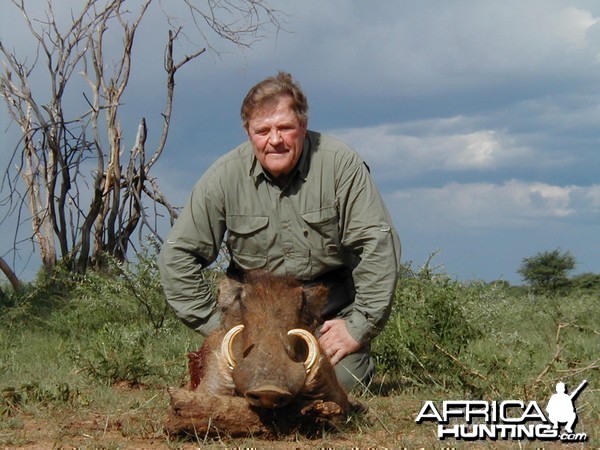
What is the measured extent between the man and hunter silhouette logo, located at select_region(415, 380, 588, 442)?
0.60m

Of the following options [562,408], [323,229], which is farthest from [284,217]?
[562,408]

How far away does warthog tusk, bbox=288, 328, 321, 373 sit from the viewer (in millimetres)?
3871

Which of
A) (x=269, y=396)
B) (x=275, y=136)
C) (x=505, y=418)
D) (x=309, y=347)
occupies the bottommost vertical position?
(x=505, y=418)

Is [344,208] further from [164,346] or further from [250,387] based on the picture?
[164,346]

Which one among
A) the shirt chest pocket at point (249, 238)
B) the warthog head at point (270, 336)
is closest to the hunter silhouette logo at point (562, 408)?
the warthog head at point (270, 336)

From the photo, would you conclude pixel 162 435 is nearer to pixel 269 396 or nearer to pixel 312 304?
pixel 269 396

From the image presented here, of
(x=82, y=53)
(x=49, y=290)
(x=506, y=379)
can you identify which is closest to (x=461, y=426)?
(x=506, y=379)

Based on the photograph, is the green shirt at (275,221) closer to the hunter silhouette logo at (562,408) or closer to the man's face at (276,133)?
the man's face at (276,133)

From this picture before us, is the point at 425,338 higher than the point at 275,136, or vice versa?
the point at 275,136

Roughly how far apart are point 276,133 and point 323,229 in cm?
64

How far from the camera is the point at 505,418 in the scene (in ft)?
14.2

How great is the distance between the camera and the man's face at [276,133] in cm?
488

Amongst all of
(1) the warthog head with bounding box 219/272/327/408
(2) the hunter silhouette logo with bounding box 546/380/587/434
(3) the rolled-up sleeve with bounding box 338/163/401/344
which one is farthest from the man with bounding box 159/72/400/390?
(2) the hunter silhouette logo with bounding box 546/380/587/434

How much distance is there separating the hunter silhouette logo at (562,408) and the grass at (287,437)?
81 millimetres
